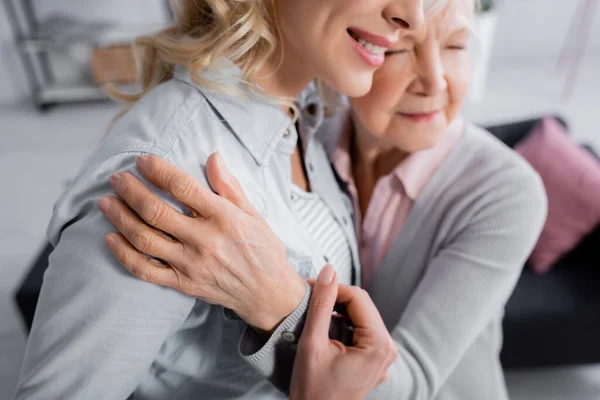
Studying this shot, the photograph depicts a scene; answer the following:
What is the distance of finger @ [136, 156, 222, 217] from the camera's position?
56cm

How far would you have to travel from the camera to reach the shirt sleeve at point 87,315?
550 mm

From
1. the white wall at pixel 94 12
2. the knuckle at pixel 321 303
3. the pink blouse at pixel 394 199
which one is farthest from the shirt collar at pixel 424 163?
the white wall at pixel 94 12

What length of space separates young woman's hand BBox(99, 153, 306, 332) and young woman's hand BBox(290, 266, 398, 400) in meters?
0.07

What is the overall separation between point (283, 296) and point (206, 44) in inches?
15.3

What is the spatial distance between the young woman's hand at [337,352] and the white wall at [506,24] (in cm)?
386

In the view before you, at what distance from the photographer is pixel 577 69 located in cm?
407

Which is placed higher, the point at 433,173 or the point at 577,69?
the point at 433,173

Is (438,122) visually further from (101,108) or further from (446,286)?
(101,108)

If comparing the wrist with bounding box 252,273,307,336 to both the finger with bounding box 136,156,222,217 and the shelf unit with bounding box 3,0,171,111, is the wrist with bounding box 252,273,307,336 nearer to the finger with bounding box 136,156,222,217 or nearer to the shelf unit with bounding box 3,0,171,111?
the finger with bounding box 136,156,222,217

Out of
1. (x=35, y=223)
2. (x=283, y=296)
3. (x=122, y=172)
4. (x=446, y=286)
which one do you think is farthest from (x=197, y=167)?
(x=35, y=223)

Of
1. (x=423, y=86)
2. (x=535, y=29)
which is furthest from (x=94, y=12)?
(x=423, y=86)

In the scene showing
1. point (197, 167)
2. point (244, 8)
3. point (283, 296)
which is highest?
point (244, 8)

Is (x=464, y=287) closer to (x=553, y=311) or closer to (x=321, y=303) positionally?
(x=321, y=303)

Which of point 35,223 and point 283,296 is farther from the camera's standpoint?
point 35,223
